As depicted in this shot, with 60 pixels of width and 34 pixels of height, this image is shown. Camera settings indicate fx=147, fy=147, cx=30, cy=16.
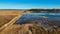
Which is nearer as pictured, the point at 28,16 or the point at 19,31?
the point at 19,31

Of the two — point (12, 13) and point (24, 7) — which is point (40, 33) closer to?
point (24, 7)

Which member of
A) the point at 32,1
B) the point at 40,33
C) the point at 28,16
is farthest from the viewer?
the point at 28,16

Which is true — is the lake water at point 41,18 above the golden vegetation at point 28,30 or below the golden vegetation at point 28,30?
above

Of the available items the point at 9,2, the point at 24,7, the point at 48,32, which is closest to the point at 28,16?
the point at 24,7

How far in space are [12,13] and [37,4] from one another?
60cm

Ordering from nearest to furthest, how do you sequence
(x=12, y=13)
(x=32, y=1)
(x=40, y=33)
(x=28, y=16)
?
1. (x=40, y=33)
2. (x=32, y=1)
3. (x=28, y=16)
4. (x=12, y=13)

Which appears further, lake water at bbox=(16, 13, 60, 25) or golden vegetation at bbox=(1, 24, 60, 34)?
lake water at bbox=(16, 13, 60, 25)

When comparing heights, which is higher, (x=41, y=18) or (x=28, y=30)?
(x=41, y=18)

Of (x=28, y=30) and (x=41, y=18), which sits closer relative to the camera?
(x=28, y=30)

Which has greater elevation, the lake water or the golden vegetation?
the lake water

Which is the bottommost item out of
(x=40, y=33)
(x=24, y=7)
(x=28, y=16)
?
(x=40, y=33)

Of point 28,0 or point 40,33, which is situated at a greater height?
point 28,0

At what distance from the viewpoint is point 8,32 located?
1.92 meters

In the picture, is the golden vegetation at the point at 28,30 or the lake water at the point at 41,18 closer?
the golden vegetation at the point at 28,30
